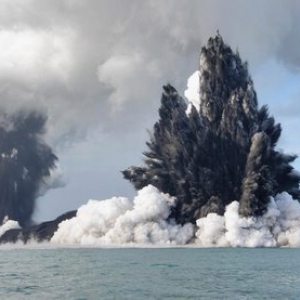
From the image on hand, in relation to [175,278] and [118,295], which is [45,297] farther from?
[175,278]

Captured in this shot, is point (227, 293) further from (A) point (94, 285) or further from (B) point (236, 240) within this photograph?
(B) point (236, 240)

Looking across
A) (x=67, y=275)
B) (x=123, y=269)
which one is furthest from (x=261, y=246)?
(x=67, y=275)

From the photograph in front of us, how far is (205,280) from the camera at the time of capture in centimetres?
7275

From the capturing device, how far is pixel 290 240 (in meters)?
198

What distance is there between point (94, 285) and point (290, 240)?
140m

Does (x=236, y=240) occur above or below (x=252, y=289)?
above

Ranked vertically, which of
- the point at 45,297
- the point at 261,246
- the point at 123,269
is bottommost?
the point at 45,297

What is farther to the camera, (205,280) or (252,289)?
(205,280)

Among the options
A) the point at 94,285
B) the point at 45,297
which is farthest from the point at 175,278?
the point at 45,297

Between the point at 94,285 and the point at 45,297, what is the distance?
1075 cm

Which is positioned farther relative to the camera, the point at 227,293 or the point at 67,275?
the point at 67,275

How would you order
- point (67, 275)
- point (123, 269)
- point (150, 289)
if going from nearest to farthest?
point (150, 289)
point (67, 275)
point (123, 269)

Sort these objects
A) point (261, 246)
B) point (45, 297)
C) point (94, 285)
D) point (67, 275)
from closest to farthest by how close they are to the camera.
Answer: point (45, 297) → point (94, 285) → point (67, 275) → point (261, 246)

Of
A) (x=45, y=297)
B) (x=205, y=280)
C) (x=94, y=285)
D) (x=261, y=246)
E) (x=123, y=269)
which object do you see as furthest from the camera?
(x=261, y=246)
